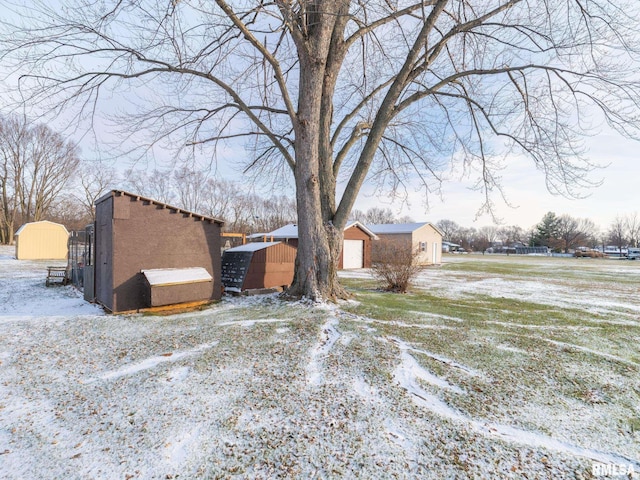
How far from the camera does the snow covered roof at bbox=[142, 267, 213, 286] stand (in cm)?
735

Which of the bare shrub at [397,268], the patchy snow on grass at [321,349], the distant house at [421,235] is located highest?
the distant house at [421,235]

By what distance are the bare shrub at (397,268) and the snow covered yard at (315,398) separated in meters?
4.61

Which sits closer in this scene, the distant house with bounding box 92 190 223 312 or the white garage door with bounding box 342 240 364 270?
the distant house with bounding box 92 190 223 312

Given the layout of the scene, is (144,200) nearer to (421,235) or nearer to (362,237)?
(362,237)

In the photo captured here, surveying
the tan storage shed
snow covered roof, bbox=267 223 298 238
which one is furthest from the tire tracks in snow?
the tan storage shed

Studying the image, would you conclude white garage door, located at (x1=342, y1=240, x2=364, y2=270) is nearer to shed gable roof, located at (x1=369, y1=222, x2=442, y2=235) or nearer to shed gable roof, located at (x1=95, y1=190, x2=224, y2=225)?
shed gable roof, located at (x1=369, y1=222, x2=442, y2=235)

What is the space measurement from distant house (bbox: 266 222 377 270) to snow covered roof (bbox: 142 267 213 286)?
12.4m

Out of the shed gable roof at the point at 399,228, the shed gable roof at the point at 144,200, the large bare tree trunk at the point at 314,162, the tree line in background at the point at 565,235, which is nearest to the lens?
the shed gable roof at the point at 144,200

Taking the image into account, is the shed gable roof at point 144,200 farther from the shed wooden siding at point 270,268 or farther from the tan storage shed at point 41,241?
the tan storage shed at point 41,241

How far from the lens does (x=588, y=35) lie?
Result: 22.0ft

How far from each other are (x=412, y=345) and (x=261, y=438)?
3.06 meters

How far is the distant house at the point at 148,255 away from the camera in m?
7.19

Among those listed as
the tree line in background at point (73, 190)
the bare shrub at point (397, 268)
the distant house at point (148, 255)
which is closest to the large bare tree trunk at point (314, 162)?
the distant house at point (148, 255)

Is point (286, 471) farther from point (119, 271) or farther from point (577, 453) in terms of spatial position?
point (119, 271)
